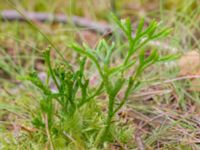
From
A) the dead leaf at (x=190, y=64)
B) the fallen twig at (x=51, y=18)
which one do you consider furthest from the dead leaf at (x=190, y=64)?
the fallen twig at (x=51, y=18)

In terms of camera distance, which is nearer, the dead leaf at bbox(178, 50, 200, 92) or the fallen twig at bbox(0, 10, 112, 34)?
the dead leaf at bbox(178, 50, 200, 92)

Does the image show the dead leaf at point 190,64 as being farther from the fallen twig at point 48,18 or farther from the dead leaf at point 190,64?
the fallen twig at point 48,18

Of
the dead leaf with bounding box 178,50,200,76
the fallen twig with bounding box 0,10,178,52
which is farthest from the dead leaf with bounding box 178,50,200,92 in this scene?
the fallen twig with bounding box 0,10,178,52

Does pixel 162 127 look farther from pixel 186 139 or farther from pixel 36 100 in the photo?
pixel 36 100

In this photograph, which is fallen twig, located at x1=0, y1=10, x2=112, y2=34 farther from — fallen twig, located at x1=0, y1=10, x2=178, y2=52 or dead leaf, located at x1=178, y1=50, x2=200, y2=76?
dead leaf, located at x1=178, y1=50, x2=200, y2=76

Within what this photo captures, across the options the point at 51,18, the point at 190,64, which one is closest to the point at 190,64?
the point at 190,64

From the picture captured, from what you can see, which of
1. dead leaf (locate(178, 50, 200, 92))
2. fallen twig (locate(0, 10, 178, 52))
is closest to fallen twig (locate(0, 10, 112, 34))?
fallen twig (locate(0, 10, 178, 52))

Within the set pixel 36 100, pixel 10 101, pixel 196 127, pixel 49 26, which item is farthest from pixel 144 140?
pixel 49 26

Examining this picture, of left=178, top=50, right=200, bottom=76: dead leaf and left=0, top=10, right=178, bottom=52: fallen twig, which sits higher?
left=0, top=10, right=178, bottom=52: fallen twig

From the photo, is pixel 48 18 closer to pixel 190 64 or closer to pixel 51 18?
pixel 51 18

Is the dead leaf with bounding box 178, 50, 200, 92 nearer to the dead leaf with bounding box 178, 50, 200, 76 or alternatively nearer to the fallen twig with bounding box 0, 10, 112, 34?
the dead leaf with bounding box 178, 50, 200, 76

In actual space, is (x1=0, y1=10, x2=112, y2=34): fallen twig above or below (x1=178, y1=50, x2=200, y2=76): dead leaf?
above
